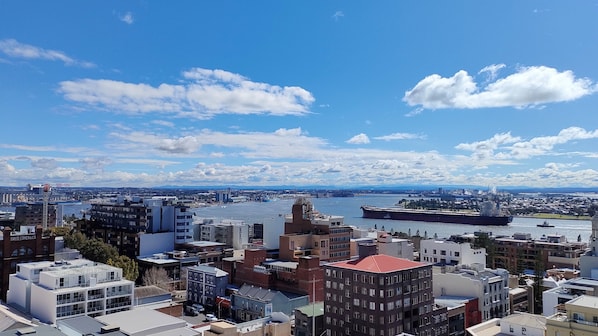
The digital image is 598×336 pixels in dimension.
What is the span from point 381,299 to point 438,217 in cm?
8334

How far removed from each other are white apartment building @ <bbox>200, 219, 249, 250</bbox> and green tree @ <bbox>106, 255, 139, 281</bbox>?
1277 centimetres

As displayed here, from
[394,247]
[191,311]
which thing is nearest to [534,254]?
[394,247]

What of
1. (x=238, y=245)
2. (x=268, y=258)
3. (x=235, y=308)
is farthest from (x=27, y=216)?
(x=235, y=308)

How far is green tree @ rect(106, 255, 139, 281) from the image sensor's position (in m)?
27.4

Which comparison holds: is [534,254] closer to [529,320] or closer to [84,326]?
[529,320]

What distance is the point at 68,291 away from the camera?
17.5 meters

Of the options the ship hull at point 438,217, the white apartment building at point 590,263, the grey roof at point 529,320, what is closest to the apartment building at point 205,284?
the grey roof at point 529,320

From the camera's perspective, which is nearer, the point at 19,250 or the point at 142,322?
the point at 142,322

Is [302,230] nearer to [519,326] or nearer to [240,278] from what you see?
[240,278]

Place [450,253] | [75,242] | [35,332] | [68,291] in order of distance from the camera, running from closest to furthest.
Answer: [35,332]
[68,291]
[450,253]
[75,242]

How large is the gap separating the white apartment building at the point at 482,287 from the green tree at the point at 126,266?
16.9 m

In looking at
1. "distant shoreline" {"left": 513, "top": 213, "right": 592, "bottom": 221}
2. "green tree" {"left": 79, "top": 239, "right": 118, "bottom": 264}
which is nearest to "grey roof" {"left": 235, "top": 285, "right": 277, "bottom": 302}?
"green tree" {"left": 79, "top": 239, "right": 118, "bottom": 264}

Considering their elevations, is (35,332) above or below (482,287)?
above

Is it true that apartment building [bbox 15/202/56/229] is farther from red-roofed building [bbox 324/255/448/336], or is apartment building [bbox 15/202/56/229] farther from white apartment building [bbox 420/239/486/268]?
red-roofed building [bbox 324/255/448/336]
